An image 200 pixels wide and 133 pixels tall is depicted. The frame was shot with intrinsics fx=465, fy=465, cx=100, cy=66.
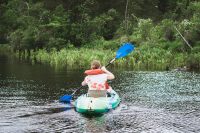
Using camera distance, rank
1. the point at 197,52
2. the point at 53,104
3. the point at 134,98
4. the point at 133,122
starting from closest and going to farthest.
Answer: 1. the point at 133,122
2. the point at 53,104
3. the point at 134,98
4. the point at 197,52

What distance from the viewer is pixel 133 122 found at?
14.2 metres

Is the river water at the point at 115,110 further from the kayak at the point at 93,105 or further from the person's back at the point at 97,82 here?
the person's back at the point at 97,82

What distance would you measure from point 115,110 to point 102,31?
37.2 meters

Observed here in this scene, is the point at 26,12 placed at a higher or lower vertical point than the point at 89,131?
higher

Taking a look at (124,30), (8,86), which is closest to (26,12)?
(124,30)

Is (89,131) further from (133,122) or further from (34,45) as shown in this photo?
(34,45)

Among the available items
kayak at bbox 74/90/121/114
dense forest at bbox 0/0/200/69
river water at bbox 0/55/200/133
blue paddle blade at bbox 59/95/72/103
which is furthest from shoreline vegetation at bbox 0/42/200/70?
kayak at bbox 74/90/121/114

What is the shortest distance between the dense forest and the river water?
29.0ft

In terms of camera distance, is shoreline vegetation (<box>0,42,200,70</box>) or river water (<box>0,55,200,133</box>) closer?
river water (<box>0,55,200,133</box>)

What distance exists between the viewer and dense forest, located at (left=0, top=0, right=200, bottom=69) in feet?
122

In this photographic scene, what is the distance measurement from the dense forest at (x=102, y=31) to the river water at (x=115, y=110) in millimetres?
8824

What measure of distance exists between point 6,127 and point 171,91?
1049 cm

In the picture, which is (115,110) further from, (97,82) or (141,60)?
(141,60)

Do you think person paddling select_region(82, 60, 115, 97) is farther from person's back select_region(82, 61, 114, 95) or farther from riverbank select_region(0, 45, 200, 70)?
riverbank select_region(0, 45, 200, 70)
